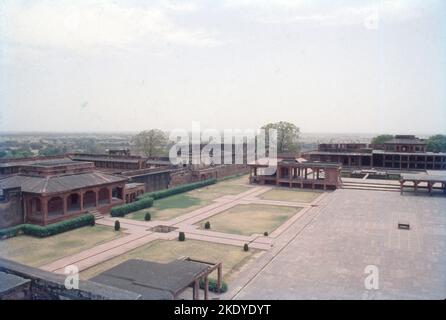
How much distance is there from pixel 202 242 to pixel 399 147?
54.2 metres

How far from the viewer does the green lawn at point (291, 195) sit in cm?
4225

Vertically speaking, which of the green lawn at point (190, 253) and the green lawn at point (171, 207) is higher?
the green lawn at point (171, 207)

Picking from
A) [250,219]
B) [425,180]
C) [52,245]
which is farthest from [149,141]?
[52,245]

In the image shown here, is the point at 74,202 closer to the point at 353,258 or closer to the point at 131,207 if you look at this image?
the point at 131,207

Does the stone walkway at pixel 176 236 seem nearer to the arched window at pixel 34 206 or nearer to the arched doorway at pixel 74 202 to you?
the arched doorway at pixel 74 202

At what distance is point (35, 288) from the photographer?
404 inches

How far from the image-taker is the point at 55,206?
1260 inches

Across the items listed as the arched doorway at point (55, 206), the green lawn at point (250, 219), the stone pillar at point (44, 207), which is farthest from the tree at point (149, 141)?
the stone pillar at point (44, 207)

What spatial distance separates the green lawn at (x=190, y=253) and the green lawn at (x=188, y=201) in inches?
299
